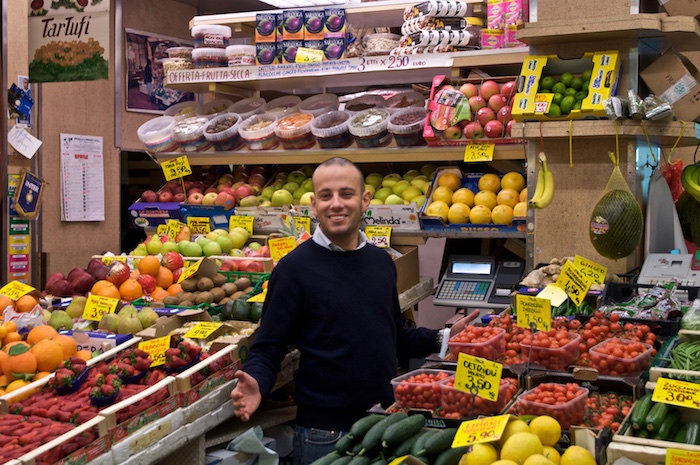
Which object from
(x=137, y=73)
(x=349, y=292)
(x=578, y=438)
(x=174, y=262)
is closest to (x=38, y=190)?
(x=137, y=73)

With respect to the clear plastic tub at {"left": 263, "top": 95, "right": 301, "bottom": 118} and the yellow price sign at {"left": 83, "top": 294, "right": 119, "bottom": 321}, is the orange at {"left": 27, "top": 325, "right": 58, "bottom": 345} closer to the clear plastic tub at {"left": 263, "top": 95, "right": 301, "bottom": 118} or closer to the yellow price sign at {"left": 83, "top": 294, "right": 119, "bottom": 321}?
the yellow price sign at {"left": 83, "top": 294, "right": 119, "bottom": 321}

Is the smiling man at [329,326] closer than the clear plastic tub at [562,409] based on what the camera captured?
No

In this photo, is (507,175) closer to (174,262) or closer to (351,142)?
(351,142)

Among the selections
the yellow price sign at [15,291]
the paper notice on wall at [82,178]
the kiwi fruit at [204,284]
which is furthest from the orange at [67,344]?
the paper notice on wall at [82,178]

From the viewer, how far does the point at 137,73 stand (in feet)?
25.1

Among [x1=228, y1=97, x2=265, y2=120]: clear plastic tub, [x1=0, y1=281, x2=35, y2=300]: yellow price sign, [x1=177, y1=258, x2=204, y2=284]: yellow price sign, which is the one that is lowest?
[x1=0, y1=281, x2=35, y2=300]: yellow price sign

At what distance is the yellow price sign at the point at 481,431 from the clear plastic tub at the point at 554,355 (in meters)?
0.69

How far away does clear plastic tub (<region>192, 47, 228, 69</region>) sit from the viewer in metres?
5.52

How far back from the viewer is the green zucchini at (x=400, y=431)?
7.28 ft

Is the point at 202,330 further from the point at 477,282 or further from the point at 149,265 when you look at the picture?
the point at 477,282

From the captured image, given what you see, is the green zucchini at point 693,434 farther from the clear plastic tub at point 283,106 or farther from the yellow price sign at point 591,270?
the clear plastic tub at point 283,106

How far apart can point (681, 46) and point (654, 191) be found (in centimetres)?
80

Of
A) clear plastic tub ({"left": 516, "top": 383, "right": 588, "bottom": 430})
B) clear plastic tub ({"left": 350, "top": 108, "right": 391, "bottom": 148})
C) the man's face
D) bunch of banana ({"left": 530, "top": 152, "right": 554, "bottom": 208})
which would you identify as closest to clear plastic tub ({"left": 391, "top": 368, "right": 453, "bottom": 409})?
clear plastic tub ({"left": 516, "top": 383, "right": 588, "bottom": 430})

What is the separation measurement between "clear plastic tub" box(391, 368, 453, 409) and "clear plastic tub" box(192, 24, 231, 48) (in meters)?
3.65
